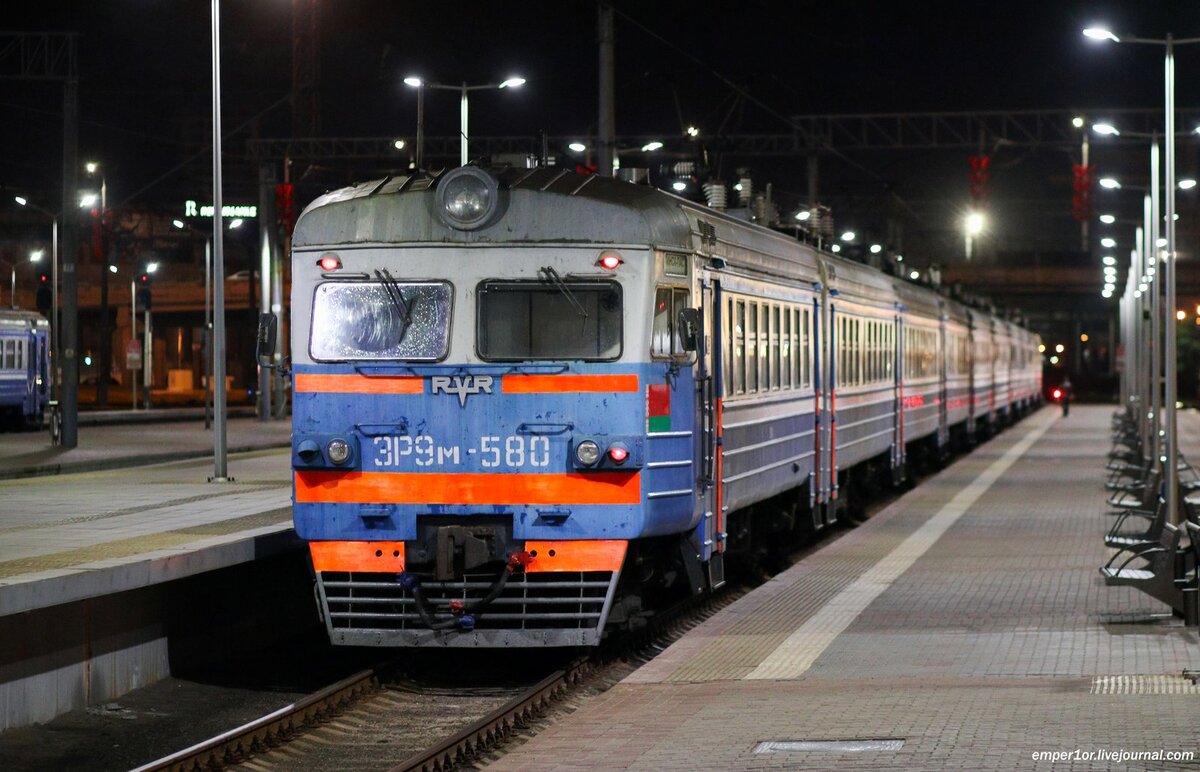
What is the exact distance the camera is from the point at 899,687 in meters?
11.1

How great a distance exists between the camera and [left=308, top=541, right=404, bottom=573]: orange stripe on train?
39.6 ft

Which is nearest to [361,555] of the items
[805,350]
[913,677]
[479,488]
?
[479,488]

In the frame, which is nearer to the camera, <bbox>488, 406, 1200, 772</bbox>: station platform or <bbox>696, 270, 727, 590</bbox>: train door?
<bbox>488, 406, 1200, 772</bbox>: station platform

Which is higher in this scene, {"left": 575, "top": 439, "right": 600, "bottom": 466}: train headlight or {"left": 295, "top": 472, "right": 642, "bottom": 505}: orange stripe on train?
{"left": 575, "top": 439, "right": 600, "bottom": 466}: train headlight

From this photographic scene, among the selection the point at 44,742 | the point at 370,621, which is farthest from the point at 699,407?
the point at 44,742

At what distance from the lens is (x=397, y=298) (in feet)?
40.4

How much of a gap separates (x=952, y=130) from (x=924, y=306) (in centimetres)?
2112

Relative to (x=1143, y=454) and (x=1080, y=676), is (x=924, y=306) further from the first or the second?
(x=1080, y=676)

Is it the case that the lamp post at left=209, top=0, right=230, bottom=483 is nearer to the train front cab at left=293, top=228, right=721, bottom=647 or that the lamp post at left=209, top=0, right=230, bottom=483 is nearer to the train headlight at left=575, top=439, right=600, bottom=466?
the train front cab at left=293, top=228, right=721, bottom=647

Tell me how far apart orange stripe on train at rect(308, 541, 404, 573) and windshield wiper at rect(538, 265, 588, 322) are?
74.6 inches

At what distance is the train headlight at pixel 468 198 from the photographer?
40.2 ft

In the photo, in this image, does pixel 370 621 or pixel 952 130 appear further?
pixel 952 130

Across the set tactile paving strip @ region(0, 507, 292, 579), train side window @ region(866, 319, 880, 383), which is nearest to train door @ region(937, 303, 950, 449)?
train side window @ region(866, 319, 880, 383)

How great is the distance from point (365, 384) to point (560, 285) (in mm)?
1420
